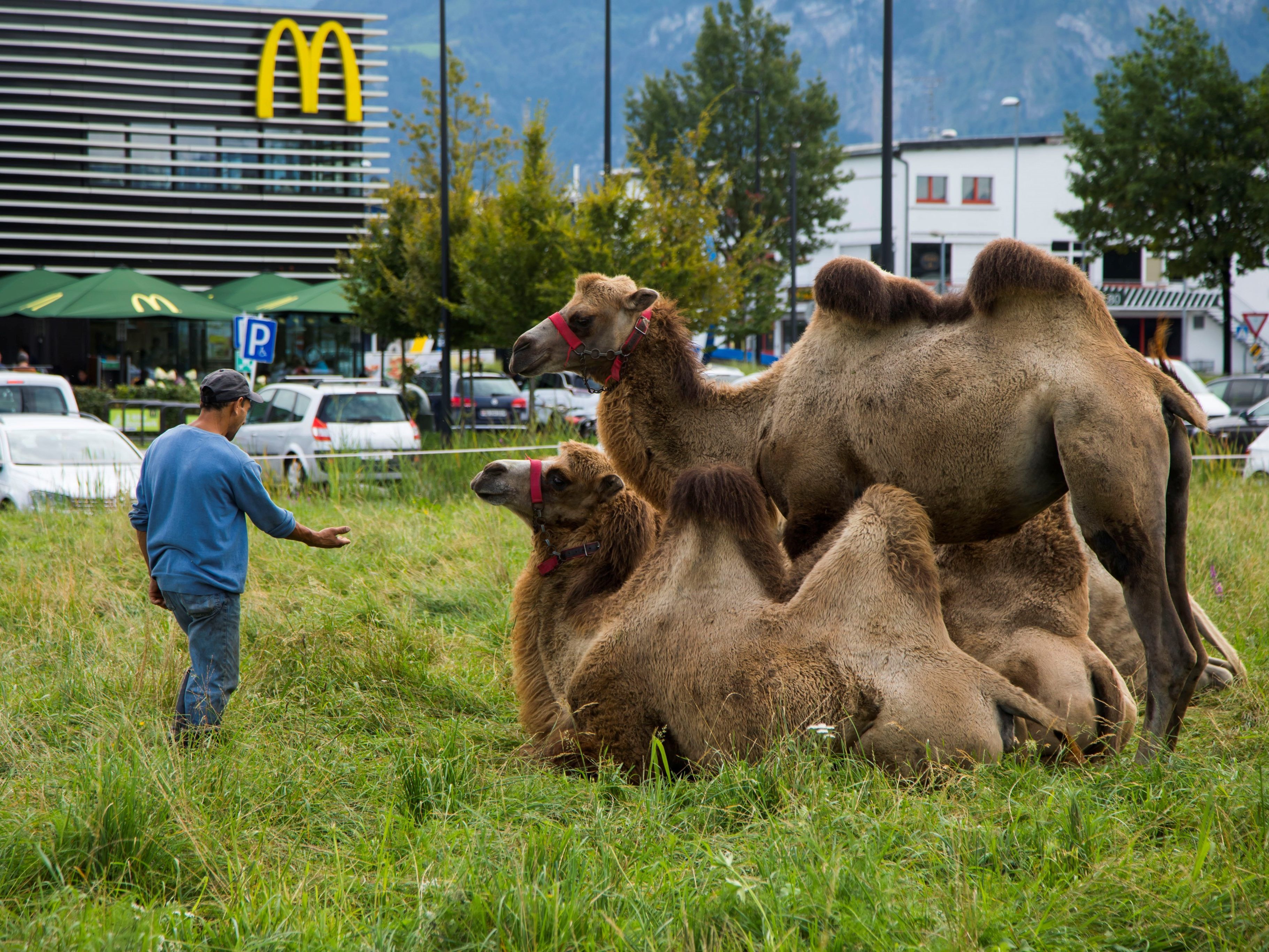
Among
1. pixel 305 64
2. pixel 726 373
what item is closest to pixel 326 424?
pixel 726 373

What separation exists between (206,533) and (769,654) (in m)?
2.53

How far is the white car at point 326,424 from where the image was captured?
16578 mm

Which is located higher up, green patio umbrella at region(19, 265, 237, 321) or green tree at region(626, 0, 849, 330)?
green tree at region(626, 0, 849, 330)

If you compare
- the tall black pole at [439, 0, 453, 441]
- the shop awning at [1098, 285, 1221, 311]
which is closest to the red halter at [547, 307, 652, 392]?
the tall black pole at [439, 0, 453, 441]

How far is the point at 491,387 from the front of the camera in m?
27.5

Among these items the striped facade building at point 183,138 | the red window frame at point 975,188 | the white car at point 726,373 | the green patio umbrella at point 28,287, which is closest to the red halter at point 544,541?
the white car at point 726,373

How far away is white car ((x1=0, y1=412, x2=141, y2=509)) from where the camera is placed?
41.4 feet

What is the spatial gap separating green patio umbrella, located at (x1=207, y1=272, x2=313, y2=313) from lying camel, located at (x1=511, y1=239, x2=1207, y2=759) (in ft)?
80.5

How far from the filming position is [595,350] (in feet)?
17.8

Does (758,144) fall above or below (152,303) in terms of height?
above

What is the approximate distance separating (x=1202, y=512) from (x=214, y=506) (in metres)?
9.20

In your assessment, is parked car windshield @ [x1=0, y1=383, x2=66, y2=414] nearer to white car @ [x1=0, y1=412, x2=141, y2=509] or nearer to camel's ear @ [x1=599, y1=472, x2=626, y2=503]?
white car @ [x1=0, y1=412, x2=141, y2=509]

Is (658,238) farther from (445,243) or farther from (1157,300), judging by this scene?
(1157,300)

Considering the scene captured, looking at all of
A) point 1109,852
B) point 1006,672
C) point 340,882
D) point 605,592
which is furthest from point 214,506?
point 1109,852
